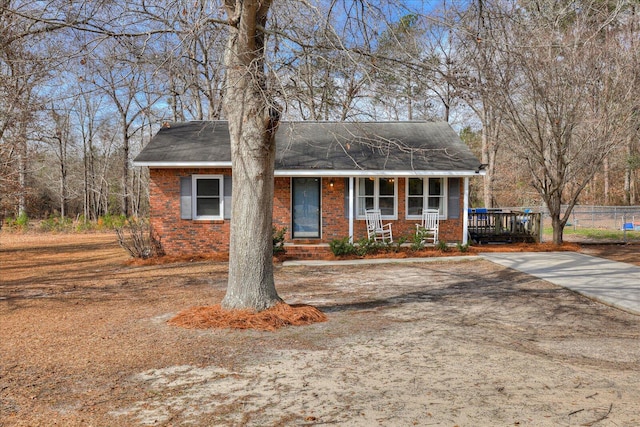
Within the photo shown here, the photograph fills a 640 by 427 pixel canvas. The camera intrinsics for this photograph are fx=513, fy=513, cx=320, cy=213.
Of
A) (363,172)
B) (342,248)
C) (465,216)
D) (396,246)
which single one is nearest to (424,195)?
(465,216)

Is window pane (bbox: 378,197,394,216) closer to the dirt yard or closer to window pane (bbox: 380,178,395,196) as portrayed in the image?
window pane (bbox: 380,178,395,196)

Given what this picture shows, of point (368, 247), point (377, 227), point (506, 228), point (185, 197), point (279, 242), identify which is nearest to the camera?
point (279, 242)

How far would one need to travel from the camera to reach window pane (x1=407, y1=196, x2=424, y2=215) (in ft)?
52.0

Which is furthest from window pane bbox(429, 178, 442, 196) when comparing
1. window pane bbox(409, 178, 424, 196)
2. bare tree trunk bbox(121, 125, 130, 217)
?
bare tree trunk bbox(121, 125, 130, 217)

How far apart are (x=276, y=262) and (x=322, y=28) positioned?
827cm

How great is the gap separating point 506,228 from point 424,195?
3.50 meters

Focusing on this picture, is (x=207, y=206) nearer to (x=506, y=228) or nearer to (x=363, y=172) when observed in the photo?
(x=363, y=172)

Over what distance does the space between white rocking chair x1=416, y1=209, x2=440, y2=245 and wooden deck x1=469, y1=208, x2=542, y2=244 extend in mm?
2076

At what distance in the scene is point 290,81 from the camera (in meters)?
6.62

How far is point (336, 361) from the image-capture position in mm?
5176

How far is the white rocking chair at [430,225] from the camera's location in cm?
1525

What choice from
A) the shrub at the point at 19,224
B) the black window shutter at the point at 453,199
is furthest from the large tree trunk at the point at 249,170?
the shrub at the point at 19,224

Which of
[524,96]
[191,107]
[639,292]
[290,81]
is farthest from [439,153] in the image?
[191,107]

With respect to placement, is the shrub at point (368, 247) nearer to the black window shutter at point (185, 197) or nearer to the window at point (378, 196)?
the window at point (378, 196)
